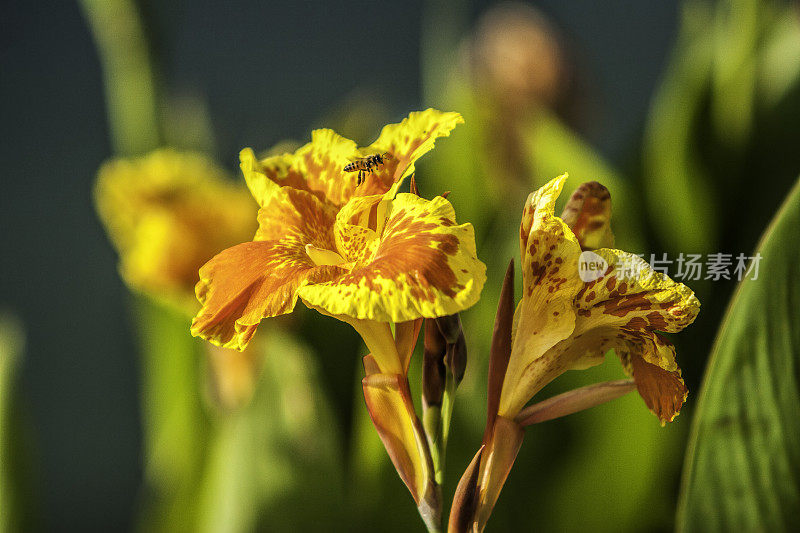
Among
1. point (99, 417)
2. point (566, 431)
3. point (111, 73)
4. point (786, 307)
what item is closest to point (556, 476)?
point (566, 431)

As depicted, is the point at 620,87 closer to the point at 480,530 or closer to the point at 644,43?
the point at 644,43

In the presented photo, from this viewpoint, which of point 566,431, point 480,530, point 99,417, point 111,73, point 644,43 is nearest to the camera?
point 480,530

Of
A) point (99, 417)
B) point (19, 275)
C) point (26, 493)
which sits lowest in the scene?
point (99, 417)

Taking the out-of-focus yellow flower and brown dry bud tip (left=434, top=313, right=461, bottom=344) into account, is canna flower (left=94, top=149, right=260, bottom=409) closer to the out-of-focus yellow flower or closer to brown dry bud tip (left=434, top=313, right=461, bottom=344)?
the out-of-focus yellow flower

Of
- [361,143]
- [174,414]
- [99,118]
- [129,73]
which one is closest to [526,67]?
[361,143]

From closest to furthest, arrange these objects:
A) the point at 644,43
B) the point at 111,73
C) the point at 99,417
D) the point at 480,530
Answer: the point at 480,530 < the point at 111,73 < the point at 644,43 < the point at 99,417

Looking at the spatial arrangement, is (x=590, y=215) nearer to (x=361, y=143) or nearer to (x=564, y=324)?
(x=564, y=324)
